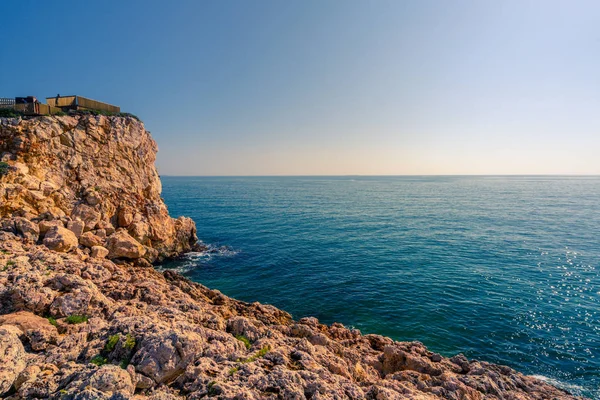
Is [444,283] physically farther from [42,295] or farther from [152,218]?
[152,218]

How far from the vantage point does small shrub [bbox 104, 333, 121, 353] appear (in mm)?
9883

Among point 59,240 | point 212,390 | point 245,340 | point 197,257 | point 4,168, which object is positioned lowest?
point 197,257

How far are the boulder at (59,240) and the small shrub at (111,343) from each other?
17.2 m

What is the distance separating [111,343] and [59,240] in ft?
58.8

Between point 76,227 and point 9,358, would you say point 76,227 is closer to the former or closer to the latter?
point 76,227

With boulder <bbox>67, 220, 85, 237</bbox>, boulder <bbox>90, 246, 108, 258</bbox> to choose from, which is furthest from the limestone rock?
boulder <bbox>90, 246, 108, 258</bbox>

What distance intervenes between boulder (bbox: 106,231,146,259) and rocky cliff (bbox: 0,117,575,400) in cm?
13

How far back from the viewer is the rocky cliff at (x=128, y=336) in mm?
8867

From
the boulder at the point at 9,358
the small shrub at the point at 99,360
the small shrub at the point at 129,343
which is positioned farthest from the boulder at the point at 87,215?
the small shrub at the point at 129,343

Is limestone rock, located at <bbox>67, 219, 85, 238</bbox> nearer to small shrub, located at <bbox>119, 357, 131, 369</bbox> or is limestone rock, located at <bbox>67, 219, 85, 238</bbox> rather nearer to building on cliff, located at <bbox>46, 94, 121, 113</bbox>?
building on cliff, located at <bbox>46, 94, 121, 113</bbox>

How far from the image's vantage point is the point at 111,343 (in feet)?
32.7

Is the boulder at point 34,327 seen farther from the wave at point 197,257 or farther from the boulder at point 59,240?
the wave at point 197,257

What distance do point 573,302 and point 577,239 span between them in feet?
93.9

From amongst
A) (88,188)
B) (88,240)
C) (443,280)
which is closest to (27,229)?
(88,240)
